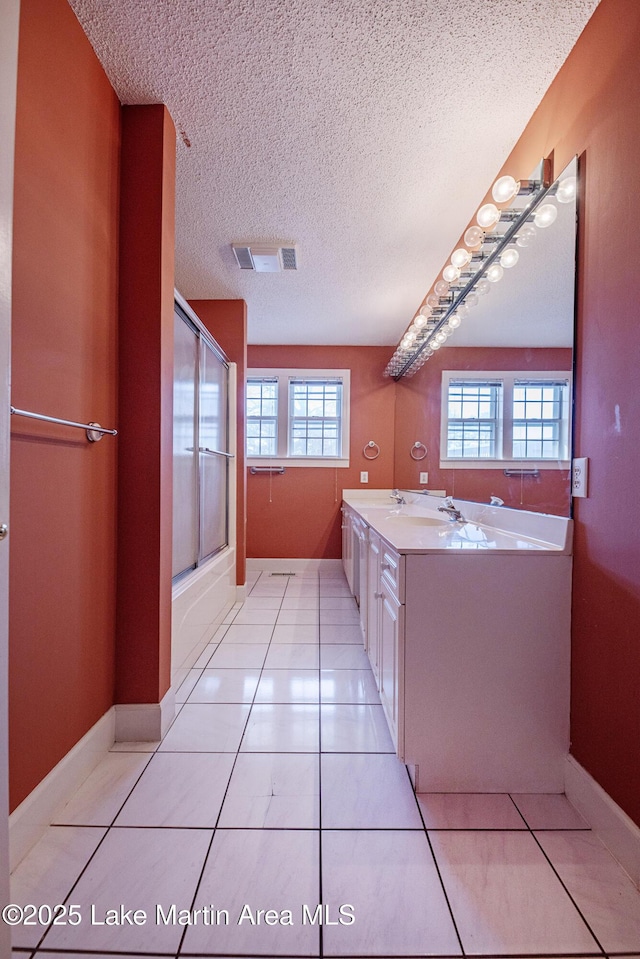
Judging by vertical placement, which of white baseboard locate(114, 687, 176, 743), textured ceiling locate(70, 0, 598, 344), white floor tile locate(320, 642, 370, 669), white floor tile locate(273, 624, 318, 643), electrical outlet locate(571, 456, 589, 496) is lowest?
white floor tile locate(273, 624, 318, 643)

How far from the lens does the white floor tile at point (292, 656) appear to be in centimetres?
229

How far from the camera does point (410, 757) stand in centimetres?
139

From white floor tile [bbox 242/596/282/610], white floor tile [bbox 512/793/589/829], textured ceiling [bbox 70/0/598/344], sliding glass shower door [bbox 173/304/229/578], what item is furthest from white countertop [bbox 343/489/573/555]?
textured ceiling [bbox 70/0/598/344]

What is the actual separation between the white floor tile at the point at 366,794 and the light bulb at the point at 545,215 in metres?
2.08

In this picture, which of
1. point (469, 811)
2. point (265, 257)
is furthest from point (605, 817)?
point (265, 257)

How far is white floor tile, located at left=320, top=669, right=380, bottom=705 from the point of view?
1.96 m

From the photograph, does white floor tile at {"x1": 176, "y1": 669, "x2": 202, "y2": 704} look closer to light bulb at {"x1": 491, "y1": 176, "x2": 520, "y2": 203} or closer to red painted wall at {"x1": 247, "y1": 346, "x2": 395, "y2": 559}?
red painted wall at {"x1": 247, "y1": 346, "x2": 395, "y2": 559}

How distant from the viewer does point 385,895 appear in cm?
103

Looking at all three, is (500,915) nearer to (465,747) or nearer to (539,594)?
(465,747)

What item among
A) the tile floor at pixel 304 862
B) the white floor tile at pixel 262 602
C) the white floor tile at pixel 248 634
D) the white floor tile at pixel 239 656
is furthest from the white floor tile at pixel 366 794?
the white floor tile at pixel 262 602

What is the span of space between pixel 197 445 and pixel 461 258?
1.79 meters

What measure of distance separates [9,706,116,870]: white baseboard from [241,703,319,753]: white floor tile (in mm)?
520

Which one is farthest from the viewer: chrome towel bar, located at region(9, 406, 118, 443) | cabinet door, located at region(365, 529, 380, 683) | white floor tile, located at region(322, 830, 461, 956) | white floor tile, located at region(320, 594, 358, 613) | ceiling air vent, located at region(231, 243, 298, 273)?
white floor tile, located at region(320, 594, 358, 613)

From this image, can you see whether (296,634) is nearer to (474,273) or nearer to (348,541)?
(348,541)
